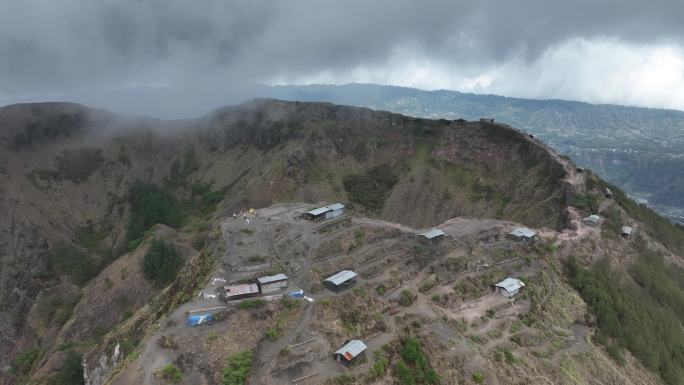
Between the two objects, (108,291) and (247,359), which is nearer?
(247,359)

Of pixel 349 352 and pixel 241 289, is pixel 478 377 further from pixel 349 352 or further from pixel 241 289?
pixel 241 289

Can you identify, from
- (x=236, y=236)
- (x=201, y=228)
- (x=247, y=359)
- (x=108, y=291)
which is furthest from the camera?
(x=201, y=228)

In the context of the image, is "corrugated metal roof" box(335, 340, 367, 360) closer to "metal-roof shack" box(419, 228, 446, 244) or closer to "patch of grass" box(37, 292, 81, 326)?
"metal-roof shack" box(419, 228, 446, 244)

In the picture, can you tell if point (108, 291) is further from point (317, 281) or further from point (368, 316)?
point (368, 316)

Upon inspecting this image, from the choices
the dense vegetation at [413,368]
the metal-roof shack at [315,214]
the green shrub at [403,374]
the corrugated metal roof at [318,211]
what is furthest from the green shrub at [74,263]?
the green shrub at [403,374]

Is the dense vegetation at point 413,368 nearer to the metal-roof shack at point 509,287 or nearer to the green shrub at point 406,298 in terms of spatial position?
the green shrub at point 406,298

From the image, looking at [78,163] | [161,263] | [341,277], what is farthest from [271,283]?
[78,163]

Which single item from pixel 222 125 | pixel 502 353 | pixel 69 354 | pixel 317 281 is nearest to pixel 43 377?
pixel 69 354
